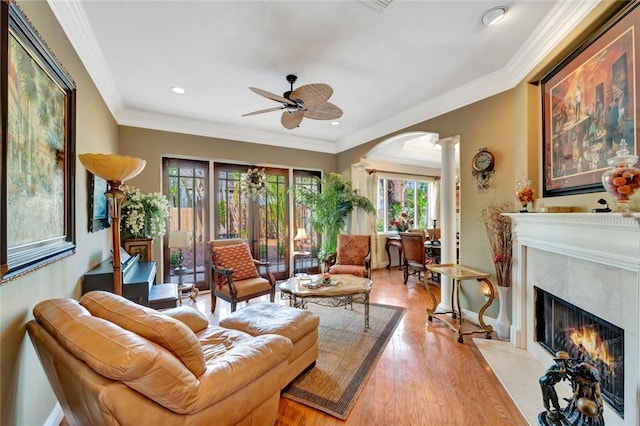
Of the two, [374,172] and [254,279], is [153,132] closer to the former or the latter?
[254,279]

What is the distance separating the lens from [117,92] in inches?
135

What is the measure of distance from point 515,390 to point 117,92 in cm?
506

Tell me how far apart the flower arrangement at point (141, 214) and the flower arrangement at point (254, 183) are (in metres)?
1.57

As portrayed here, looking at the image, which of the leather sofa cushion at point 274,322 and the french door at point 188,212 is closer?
the leather sofa cushion at point 274,322

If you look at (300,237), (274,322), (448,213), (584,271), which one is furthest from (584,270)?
(300,237)

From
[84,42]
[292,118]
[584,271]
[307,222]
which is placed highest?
[84,42]

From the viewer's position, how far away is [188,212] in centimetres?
475

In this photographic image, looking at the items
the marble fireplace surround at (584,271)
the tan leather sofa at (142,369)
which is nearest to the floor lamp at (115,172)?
the tan leather sofa at (142,369)

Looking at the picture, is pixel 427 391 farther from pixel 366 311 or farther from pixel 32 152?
pixel 32 152

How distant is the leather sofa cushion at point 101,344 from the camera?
1.05 meters

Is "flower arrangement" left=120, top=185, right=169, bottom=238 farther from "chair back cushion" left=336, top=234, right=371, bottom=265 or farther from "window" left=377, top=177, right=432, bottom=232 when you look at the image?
"window" left=377, top=177, right=432, bottom=232

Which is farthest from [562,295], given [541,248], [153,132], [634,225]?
[153,132]

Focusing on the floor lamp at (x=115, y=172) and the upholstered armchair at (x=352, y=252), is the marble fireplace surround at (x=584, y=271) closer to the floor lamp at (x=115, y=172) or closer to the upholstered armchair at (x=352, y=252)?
the upholstered armchair at (x=352, y=252)

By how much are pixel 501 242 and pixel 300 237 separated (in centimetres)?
330
